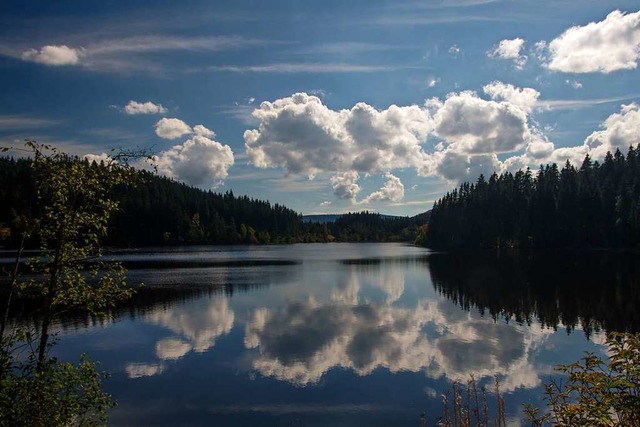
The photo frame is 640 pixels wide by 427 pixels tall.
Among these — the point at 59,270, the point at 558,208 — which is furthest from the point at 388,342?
the point at 558,208

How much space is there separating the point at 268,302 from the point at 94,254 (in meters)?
33.2

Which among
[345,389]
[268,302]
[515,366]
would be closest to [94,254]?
[345,389]

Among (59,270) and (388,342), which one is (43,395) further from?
(388,342)

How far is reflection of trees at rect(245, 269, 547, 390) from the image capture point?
2314cm

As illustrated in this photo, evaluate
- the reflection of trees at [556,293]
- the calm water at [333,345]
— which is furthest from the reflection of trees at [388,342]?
the reflection of trees at [556,293]

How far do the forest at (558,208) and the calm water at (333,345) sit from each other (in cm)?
6801

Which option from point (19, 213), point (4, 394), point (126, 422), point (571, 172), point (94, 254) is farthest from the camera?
point (571, 172)

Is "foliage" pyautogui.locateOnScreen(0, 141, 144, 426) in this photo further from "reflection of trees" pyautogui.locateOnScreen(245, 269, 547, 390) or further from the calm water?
"reflection of trees" pyautogui.locateOnScreen(245, 269, 547, 390)

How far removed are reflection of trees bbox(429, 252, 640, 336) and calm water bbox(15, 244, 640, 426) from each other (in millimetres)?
191

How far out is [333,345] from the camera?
27.5m

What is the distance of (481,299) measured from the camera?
44031mm

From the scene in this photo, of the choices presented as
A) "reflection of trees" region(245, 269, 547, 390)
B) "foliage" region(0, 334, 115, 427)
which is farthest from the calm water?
"foliage" region(0, 334, 115, 427)

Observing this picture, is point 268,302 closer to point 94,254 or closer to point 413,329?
point 413,329

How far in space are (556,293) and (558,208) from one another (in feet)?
295
